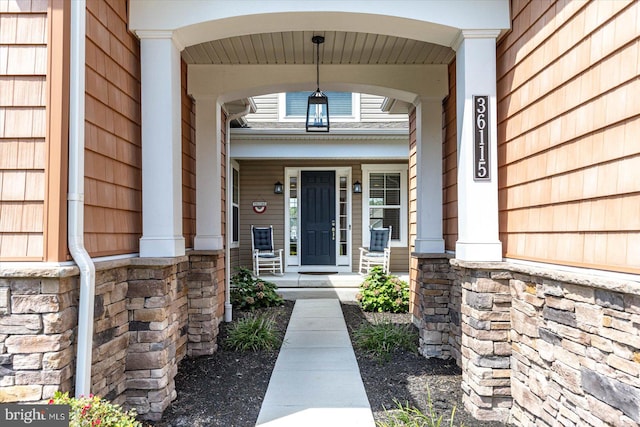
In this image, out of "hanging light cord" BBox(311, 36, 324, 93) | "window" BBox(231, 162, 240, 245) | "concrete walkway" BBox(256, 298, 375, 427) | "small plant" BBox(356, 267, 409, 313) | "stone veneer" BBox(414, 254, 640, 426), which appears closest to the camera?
"stone veneer" BBox(414, 254, 640, 426)

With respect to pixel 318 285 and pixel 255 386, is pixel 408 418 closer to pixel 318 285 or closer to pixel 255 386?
pixel 255 386

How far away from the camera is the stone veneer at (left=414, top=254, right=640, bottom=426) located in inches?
73.5

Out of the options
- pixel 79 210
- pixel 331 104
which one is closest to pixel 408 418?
pixel 79 210

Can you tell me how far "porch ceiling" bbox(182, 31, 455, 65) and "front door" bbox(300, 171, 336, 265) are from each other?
4407 mm

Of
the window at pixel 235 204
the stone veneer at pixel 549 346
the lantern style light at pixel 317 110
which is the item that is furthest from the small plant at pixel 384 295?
the window at pixel 235 204

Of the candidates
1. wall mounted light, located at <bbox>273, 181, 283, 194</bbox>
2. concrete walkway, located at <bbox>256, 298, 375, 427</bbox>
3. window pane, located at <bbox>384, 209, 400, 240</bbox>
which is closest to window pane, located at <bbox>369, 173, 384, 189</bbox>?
window pane, located at <bbox>384, 209, 400, 240</bbox>

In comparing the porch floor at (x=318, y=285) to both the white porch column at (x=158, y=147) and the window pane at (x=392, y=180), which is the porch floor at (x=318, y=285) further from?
the white porch column at (x=158, y=147)

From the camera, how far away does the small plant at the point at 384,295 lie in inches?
231

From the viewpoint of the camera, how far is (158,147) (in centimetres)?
306

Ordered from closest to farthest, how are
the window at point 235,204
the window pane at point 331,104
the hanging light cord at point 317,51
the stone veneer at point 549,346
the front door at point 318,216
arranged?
the stone veneer at point 549,346 → the hanging light cord at point 317,51 → the window at point 235,204 → the front door at point 318,216 → the window pane at point 331,104

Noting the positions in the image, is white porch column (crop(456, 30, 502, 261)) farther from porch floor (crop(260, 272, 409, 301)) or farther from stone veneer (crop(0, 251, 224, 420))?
porch floor (crop(260, 272, 409, 301))

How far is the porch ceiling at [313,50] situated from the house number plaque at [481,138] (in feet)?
3.76

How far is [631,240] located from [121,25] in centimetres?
312

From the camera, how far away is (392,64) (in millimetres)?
4426
